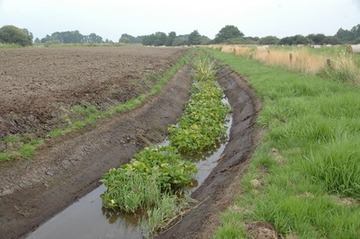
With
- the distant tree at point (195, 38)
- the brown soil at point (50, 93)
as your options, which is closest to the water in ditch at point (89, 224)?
the brown soil at point (50, 93)

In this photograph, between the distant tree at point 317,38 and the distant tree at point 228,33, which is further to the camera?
the distant tree at point 228,33

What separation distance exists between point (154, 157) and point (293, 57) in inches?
461

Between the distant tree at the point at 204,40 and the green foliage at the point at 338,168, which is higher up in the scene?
the green foliage at the point at 338,168

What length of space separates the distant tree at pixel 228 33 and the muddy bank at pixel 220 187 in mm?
103529

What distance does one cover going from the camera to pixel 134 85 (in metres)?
14.1

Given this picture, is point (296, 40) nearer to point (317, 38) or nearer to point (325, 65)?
point (317, 38)

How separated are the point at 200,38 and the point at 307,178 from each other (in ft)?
369

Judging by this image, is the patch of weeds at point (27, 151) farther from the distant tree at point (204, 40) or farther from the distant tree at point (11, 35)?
the distant tree at point (204, 40)

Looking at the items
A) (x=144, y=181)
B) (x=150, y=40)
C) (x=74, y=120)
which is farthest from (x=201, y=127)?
(x=150, y=40)

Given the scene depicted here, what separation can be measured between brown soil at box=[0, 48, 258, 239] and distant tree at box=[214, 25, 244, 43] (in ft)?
340

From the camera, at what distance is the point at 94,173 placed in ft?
25.4

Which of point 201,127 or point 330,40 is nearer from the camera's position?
point 201,127

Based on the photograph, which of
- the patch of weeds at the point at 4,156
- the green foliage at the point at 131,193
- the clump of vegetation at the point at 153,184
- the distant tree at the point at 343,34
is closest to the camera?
the clump of vegetation at the point at 153,184

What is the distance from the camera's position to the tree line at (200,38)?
238 feet
